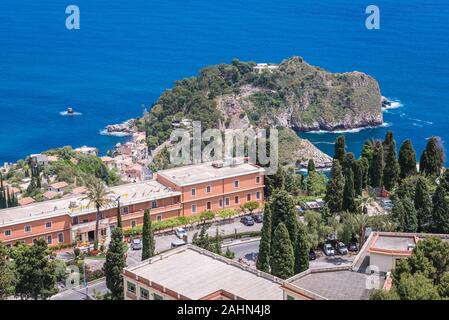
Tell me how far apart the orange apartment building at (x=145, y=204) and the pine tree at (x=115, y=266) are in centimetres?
1268

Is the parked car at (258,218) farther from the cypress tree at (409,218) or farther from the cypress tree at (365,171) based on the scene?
the cypress tree at (409,218)

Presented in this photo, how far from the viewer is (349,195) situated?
2226 inches

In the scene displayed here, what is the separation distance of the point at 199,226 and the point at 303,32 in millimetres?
144027

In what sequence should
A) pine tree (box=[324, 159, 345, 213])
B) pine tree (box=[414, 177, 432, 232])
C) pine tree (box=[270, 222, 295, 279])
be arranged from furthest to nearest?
pine tree (box=[324, 159, 345, 213]), pine tree (box=[414, 177, 432, 232]), pine tree (box=[270, 222, 295, 279])

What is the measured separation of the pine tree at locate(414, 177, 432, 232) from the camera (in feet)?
176

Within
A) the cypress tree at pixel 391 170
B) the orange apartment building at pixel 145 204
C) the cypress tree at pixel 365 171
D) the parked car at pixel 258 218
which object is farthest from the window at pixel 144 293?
the cypress tree at pixel 391 170

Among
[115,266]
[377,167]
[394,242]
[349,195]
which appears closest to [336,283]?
[394,242]

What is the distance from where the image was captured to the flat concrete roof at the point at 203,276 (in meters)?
34.2

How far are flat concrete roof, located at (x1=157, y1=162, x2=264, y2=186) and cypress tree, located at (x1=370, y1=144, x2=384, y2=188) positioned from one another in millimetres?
9642

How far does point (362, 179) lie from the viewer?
62656 mm

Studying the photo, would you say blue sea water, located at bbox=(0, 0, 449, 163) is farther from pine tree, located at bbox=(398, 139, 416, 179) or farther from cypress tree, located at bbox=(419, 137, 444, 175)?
pine tree, located at bbox=(398, 139, 416, 179)

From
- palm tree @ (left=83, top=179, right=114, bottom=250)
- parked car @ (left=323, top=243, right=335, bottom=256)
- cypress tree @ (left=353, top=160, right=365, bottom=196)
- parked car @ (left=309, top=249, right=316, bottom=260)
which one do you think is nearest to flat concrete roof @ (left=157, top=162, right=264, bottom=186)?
palm tree @ (left=83, top=179, right=114, bottom=250)

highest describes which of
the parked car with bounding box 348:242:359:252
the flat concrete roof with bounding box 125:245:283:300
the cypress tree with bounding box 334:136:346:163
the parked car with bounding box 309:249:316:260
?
the cypress tree with bounding box 334:136:346:163
